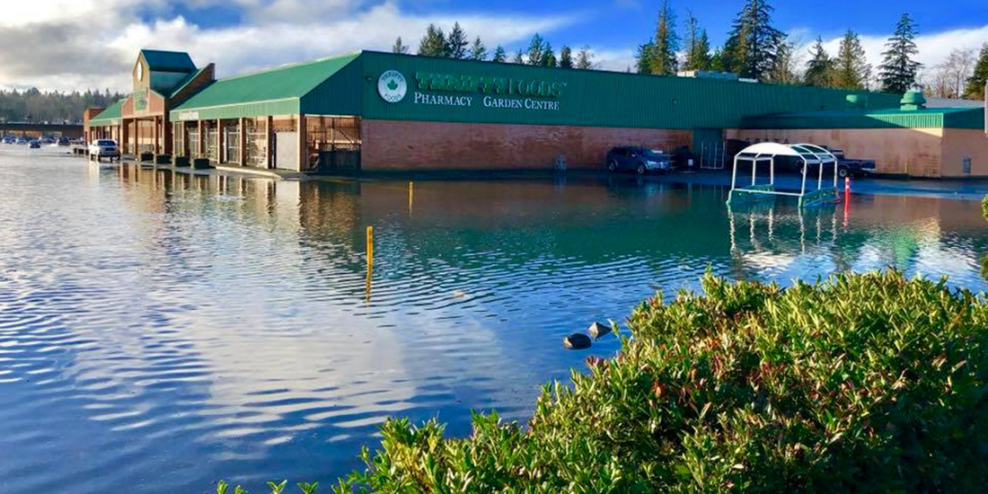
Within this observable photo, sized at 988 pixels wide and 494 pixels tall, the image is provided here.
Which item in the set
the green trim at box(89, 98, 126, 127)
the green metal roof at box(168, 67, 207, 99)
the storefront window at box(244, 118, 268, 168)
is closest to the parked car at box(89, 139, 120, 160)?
the green metal roof at box(168, 67, 207, 99)

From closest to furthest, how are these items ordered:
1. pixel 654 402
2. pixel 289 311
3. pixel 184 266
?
pixel 654 402, pixel 289 311, pixel 184 266

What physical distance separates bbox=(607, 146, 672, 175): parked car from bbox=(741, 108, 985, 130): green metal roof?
9845 millimetres

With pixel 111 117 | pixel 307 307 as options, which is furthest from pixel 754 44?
pixel 307 307

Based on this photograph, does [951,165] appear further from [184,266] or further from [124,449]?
[124,449]

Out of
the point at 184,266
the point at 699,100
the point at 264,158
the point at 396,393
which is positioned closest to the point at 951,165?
the point at 699,100

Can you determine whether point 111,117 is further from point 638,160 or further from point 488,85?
point 638,160

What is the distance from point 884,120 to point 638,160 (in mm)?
14456

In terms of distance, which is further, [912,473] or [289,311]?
[289,311]

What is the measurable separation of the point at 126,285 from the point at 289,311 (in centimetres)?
347

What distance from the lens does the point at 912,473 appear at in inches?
189

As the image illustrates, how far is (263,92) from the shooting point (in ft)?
178

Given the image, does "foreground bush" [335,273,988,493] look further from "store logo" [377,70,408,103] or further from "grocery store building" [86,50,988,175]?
"store logo" [377,70,408,103]

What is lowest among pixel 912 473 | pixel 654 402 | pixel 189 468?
pixel 189 468

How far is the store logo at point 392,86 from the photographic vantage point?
50219mm
